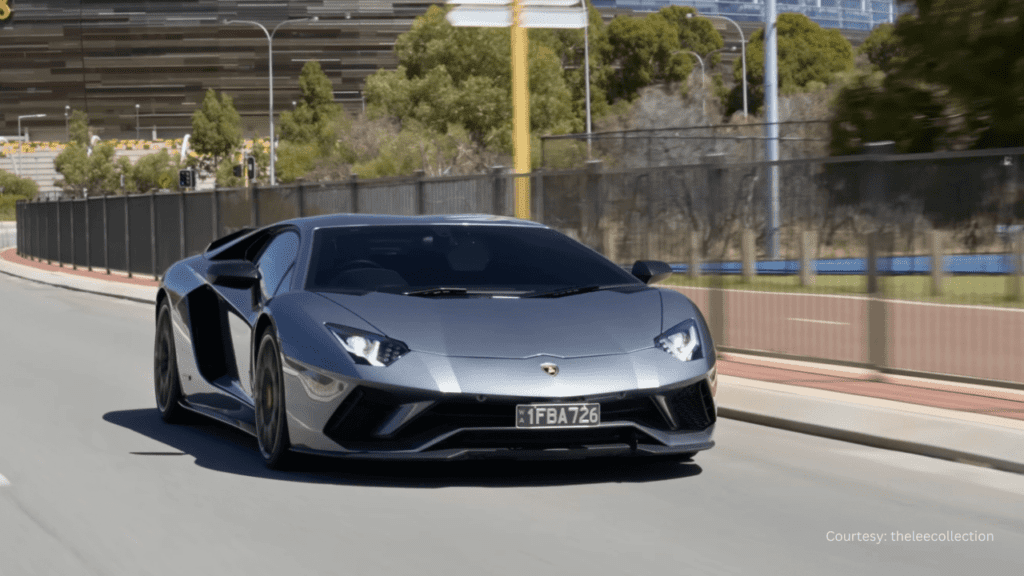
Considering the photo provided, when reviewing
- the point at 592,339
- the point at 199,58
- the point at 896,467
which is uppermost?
the point at 199,58

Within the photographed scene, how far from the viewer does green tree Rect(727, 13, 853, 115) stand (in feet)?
312

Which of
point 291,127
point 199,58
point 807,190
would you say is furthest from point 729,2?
point 807,190

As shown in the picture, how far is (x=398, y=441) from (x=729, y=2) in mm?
141448

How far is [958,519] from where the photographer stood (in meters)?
6.84

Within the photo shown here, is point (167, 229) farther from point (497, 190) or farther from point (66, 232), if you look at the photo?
point (497, 190)

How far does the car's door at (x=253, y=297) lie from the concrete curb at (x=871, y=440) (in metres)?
3.31

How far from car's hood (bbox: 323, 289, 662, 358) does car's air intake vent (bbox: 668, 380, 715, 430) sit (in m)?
0.28

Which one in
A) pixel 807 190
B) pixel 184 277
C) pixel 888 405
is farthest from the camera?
pixel 807 190

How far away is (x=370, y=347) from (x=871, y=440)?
133 inches

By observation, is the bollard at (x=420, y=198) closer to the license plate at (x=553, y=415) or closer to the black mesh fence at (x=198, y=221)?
the black mesh fence at (x=198, y=221)

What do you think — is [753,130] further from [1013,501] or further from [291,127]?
[291,127]

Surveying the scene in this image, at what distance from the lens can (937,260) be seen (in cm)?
1142

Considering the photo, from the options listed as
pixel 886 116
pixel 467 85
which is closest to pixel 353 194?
pixel 886 116

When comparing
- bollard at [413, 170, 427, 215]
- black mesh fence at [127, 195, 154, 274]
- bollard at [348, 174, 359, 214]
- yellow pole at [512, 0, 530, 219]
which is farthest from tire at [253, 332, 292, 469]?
black mesh fence at [127, 195, 154, 274]
